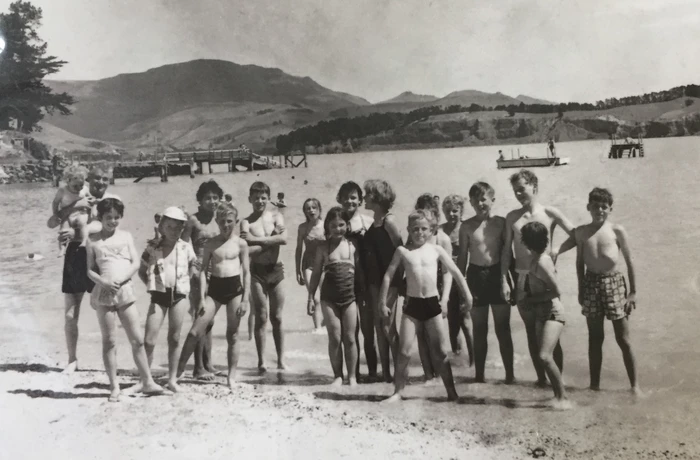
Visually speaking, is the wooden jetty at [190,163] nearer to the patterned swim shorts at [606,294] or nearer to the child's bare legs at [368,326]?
the child's bare legs at [368,326]

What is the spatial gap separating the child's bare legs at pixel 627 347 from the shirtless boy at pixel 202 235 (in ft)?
7.77

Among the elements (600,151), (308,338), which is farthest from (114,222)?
(600,151)

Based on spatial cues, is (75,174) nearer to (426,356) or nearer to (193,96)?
(193,96)

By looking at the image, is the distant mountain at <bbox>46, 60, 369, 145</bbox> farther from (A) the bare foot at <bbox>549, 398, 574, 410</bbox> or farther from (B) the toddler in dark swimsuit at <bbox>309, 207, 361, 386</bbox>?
(A) the bare foot at <bbox>549, 398, 574, 410</bbox>

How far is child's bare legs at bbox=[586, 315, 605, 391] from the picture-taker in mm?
3164

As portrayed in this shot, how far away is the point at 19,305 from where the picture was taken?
15.4ft

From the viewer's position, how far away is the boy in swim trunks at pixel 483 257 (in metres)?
3.25

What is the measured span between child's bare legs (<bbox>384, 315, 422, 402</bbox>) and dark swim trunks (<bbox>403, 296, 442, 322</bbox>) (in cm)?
4

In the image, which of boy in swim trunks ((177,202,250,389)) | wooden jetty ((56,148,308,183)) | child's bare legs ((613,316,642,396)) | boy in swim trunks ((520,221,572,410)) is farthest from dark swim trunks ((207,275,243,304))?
wooden jetty ((56,148,308,183))

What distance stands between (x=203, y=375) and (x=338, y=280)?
1181 mm

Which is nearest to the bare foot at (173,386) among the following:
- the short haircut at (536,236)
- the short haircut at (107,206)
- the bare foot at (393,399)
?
the short haircut at (107,206)

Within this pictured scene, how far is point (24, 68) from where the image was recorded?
4188mm

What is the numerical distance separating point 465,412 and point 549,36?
2.57 metres

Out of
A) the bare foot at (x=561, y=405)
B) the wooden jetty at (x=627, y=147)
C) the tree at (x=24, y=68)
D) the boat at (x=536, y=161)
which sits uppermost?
the tree at (x=24, y=68)
